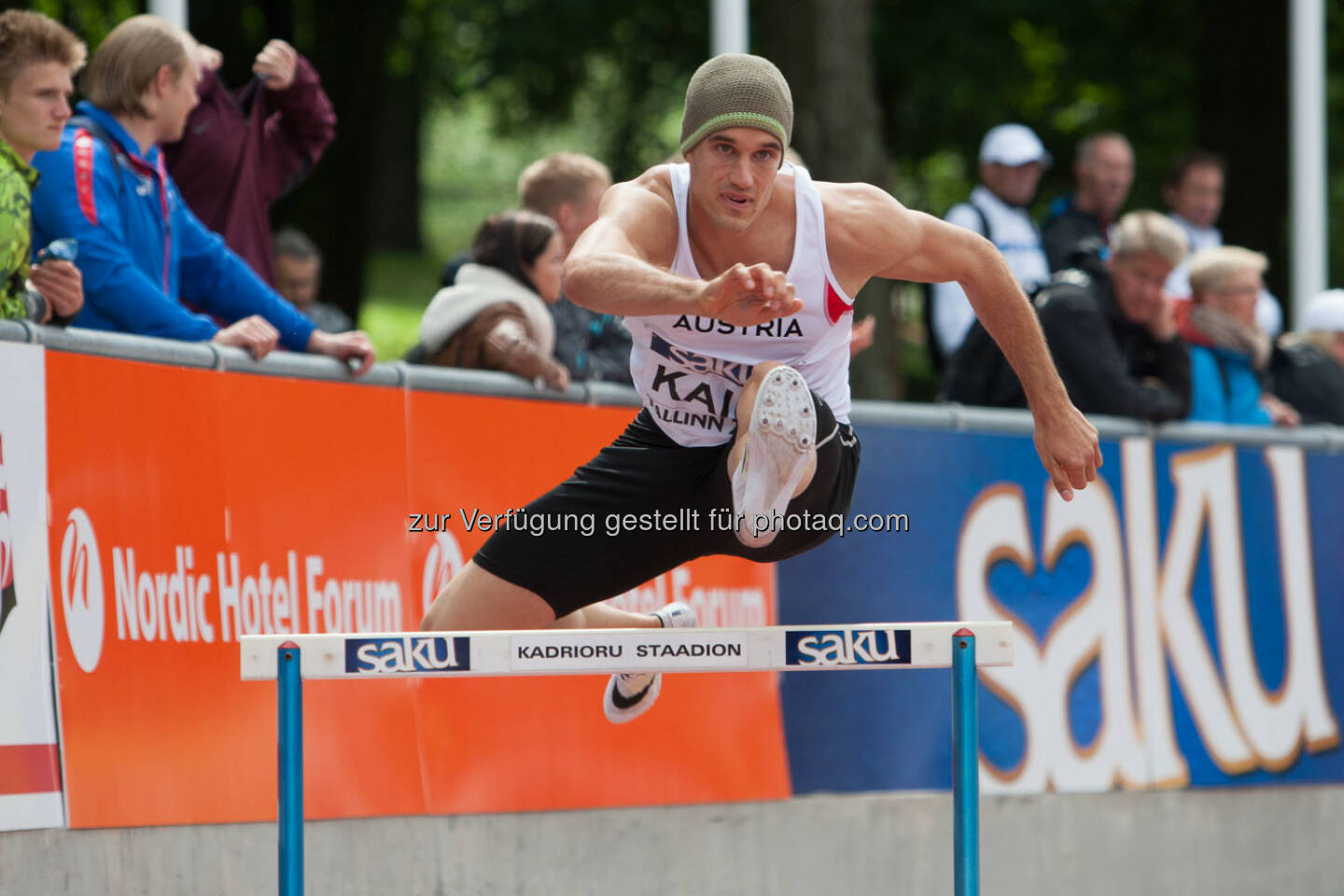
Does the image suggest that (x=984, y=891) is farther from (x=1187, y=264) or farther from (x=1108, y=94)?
(x=1108, y=94)

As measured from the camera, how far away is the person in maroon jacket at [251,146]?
24.2 ft

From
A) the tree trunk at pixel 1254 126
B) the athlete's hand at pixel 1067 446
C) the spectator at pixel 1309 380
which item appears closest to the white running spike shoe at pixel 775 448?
the athlete's hand at pixel 1067 446

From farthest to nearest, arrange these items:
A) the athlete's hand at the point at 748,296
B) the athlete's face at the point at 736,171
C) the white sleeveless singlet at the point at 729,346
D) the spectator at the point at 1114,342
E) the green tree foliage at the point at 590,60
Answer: the green tree foliage at the point at 590,60 < the spectator at the point at 1114,342 < the white sleeveless singlet at the point at 729,346 < the athlete's face at the point at 736,171 < the athlete's hand at the point at 748,296

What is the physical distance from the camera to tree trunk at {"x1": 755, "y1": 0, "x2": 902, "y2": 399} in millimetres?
13406

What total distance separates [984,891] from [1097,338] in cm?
249

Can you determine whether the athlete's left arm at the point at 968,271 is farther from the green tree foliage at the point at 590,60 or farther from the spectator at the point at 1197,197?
the green tree foliage at the point at 590,60

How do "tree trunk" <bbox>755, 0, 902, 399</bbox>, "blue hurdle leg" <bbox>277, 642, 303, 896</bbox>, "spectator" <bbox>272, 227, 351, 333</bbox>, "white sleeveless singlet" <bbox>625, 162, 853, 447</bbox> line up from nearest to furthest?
1. "blue hurdle leg" <bbox>277, 642, 303, 896</bbox>
2. "white sleeveless singlet" <bbox>625, 162, 853, 447</bbox>
3. "spectator" <bbox>272, 227, 351, 333</bbox>
4. "tree trunk" <bbox>755, 0, 902, 399</bbox>

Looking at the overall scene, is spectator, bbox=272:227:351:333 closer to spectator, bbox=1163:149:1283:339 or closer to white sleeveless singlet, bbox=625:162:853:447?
white sleeveless singlet, bbox=625:162:853:447

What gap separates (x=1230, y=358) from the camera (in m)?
9.02

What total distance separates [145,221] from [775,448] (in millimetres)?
2811

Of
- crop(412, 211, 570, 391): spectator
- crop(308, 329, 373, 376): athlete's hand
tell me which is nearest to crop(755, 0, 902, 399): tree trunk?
crop(412, 211, 570, 391): spectator

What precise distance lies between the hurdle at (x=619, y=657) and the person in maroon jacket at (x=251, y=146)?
11.1 feet

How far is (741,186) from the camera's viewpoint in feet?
15.8

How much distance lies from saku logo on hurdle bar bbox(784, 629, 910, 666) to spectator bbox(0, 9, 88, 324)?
2588mm
